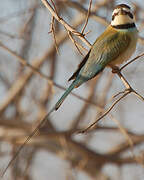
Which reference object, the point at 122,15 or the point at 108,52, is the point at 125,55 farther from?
the point at 122,15

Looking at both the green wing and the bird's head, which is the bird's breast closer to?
the green wing

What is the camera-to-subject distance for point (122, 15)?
3.16 metres

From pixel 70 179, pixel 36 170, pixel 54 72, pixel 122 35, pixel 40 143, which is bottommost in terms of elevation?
pixel 70 179

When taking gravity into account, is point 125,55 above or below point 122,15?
below

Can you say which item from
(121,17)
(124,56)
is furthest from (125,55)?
(121,17)

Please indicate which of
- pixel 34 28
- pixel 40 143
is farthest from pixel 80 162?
pixel 34 28

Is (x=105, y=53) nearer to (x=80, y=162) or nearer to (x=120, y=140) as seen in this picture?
(x=80, y=162)

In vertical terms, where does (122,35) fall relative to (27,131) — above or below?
below

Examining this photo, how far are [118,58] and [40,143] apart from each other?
2027 millimetres

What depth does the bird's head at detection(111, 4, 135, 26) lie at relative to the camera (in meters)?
3.12

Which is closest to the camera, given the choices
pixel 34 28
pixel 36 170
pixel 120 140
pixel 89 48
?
pixel 89 48

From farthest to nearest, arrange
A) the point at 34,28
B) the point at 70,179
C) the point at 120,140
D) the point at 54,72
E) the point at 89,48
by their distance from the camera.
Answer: the point at 120,140 → the point at 54,72 → the point at 34,28 → the point at 70,179 → the point at 89,48

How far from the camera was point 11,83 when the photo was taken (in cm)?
494

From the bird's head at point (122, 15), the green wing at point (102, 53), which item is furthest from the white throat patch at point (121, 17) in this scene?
the green wing at point (102, 53)
